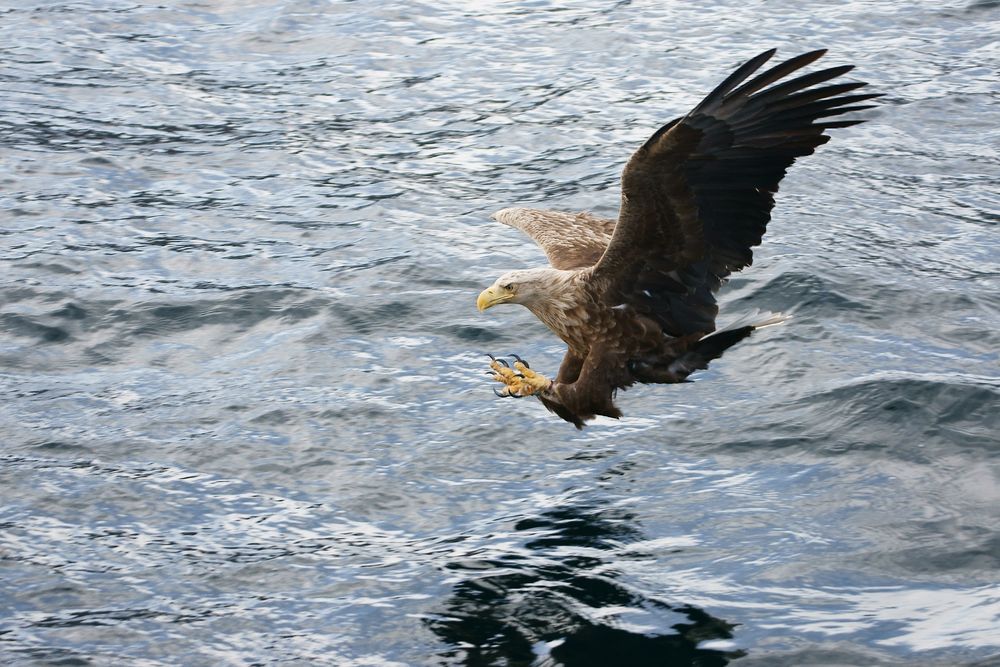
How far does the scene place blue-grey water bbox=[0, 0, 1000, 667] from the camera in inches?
240

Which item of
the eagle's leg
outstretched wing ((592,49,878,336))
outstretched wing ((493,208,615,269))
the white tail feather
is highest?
outstretched wing ((592,49,878,336))

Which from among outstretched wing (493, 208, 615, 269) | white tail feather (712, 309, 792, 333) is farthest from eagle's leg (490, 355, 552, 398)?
white tail feather (712, 309, 792, 333)

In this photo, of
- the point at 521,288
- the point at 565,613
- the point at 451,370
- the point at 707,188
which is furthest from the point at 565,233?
the point at 565,613

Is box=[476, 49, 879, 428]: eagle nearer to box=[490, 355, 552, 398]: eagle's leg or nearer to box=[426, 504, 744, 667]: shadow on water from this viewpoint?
box=[490, 355, 552, 398]: eagle's leg

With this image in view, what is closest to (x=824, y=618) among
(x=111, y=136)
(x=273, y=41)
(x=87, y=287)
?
A: (x=87, y=287)

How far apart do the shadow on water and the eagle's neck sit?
95 cm

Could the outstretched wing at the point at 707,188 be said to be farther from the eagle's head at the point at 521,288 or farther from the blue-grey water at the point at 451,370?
the blue-grey water at the point at 451,370

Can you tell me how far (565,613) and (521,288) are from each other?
5.78ft

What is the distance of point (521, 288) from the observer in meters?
6.96

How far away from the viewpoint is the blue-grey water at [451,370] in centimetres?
609

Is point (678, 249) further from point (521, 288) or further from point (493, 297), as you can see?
point (493, 297)

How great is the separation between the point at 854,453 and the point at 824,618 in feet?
5.12

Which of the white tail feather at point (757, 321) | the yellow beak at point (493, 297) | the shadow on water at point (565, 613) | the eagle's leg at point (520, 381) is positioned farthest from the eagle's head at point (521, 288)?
the shadow on water at point (565, 613)

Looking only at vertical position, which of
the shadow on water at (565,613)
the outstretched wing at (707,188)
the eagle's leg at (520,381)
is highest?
the outstretched wing at (707,188)
